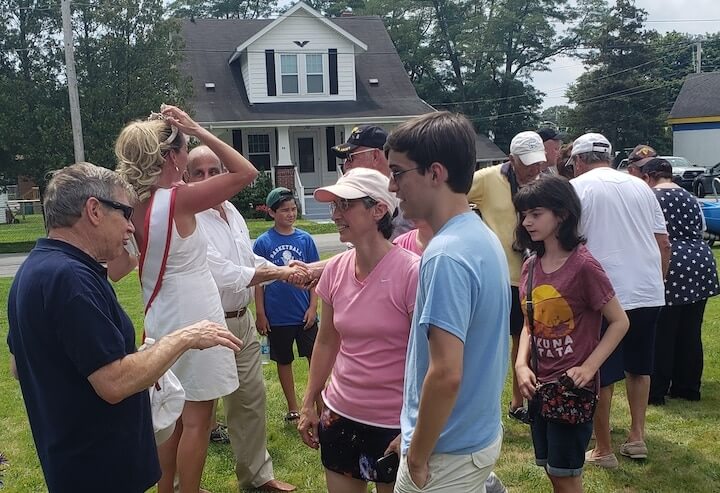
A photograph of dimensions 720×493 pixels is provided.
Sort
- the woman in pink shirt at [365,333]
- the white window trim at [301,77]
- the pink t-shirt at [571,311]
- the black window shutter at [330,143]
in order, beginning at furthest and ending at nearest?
the black window shutter at [330,143] < the white window trim at [301,77] < the pink t-shirt at [571,311] < the woman in pink shirt at [365,333]

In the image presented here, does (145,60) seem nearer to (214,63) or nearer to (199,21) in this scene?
(214,63)

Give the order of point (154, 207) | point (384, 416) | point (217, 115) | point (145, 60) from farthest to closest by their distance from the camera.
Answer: point (217, 115), point (145, 60), point (154, 207), point (384, 416)

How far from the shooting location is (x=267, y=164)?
2736 cm

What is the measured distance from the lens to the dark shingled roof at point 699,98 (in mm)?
38781

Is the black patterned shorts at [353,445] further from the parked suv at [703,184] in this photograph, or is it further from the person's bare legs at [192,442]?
the parked suv at [703,184]

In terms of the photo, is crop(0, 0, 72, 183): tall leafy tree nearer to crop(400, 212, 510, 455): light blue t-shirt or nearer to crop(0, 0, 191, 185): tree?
crop(0, 0, 191, 185): tree

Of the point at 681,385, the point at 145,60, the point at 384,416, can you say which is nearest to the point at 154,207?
the point at 384,416

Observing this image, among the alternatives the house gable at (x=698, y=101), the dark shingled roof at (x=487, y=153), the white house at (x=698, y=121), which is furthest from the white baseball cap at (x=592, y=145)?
the house gable at (x=698, y=101)

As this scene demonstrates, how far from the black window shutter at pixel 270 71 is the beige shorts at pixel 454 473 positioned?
2513 centimetres

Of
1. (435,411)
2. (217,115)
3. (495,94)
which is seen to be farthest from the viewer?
(495,94)

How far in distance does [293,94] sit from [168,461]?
23.8 metres

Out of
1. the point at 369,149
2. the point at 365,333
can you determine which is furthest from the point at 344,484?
the point at 369,149

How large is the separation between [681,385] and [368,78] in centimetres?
2427

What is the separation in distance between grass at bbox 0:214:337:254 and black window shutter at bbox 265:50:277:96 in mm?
5755
